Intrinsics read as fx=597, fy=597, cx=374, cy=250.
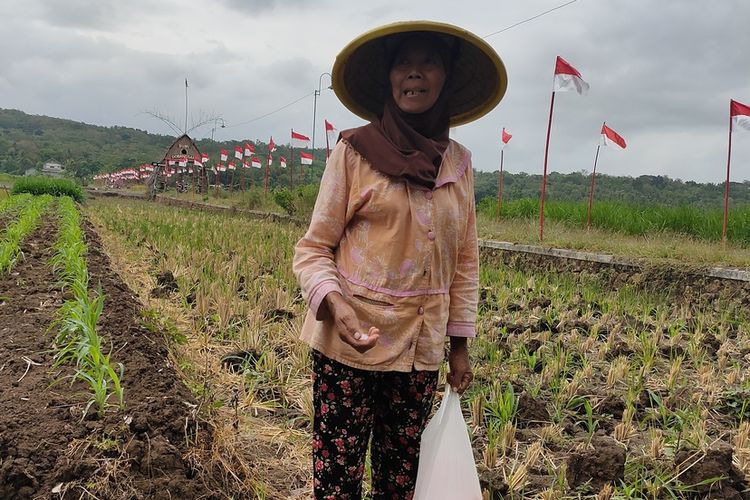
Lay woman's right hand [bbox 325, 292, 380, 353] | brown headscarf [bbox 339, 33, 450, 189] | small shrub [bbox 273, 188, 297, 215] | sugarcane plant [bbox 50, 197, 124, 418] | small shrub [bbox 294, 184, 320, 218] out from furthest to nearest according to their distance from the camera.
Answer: small shrub [bbox 273, 188, 297, 215] < small shrub [bbox 294, 184, 320, 218] < sugarcane plant [bbox 50, 197, 124, 418] < brown headscarf [bbox 339, 33, 450, 189] < woman's right hand [bbox 325, 292, 380, 353]

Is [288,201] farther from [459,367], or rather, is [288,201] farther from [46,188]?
[459,367]

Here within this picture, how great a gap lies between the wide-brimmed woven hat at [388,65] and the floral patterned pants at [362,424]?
785mm

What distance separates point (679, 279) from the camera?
20.5 ft

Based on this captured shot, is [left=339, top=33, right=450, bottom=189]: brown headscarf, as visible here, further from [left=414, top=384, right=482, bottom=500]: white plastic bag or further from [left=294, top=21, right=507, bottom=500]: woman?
[left=414, top=384, right=482, bottom=500]: white plastic bag

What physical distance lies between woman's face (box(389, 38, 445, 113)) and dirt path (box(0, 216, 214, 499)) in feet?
4.32

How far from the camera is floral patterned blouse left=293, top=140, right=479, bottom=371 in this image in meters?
1.53

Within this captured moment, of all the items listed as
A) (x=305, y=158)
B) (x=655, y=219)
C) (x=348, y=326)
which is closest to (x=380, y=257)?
(x=348, y=326)

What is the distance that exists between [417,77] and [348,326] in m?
0.67

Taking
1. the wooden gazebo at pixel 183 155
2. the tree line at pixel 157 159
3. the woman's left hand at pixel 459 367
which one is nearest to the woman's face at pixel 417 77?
the woman's left hand at pixel 459 367

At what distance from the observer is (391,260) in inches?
60.4

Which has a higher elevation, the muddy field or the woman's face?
the woman's face

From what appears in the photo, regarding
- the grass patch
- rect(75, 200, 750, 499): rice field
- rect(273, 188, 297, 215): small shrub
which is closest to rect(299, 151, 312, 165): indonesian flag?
rect(273, 188, 297, 215): small shrub

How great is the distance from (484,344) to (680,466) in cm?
147

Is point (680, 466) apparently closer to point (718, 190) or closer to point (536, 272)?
point (536, 272)
